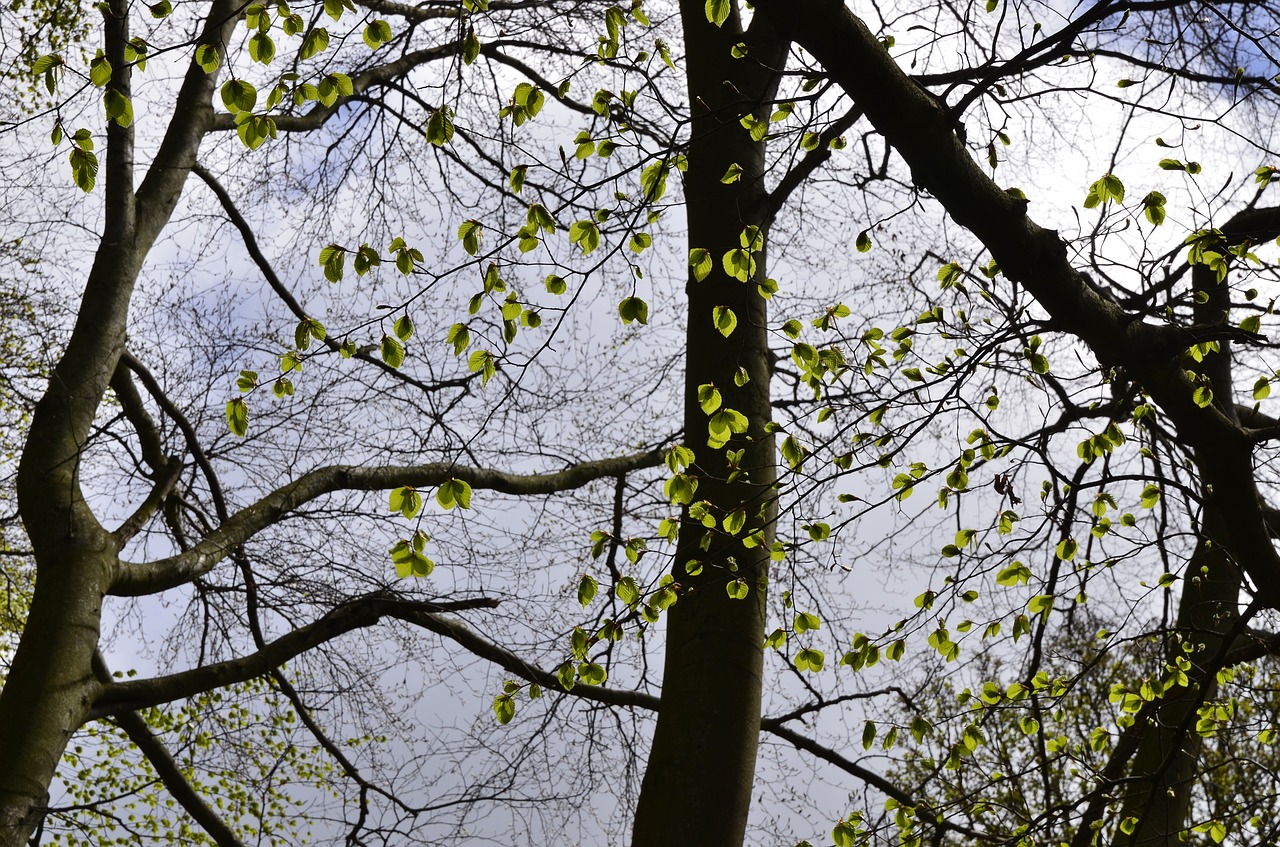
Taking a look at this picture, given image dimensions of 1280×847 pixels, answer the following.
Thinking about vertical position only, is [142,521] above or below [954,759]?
above

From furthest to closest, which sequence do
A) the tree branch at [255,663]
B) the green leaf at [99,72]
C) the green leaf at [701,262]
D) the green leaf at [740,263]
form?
the tree branch at [255,663]
the green leaf at [701,262]
the green leaf at [740,263]
the green leaf at [99,72]

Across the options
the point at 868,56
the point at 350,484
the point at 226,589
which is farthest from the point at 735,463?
the point at 226,589

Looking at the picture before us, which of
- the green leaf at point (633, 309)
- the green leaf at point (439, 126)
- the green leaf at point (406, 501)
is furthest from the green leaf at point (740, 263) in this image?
the green leaf at point (406, 501)

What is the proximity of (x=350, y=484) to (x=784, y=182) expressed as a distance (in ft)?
9.49

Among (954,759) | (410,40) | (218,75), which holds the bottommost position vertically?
(954,759)

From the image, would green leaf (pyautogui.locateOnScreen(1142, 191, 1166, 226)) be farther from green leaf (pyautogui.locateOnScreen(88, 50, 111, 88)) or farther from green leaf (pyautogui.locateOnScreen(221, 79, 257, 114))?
green leaf (pyautogui.locateOnScreen(88, 50, 111, 88))

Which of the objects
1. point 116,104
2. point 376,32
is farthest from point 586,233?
point 116,104

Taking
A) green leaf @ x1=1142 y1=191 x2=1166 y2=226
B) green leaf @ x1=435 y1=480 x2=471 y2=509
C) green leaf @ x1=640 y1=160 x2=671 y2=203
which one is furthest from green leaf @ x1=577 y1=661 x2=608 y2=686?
green leaf @ x1=1142 y1=191 x2=1166 y2=226

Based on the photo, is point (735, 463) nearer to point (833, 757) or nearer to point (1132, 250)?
point (1132, 250)

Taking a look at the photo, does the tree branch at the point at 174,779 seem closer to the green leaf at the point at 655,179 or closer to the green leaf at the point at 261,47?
the green leaf at the point at 261,47

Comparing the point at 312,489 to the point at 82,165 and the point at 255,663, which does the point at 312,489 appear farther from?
the point at 82,165

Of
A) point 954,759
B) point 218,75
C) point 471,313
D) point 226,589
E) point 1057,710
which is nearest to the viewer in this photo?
point 471,313

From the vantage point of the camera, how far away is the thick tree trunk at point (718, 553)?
3059 mm

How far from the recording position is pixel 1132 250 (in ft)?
13.7
